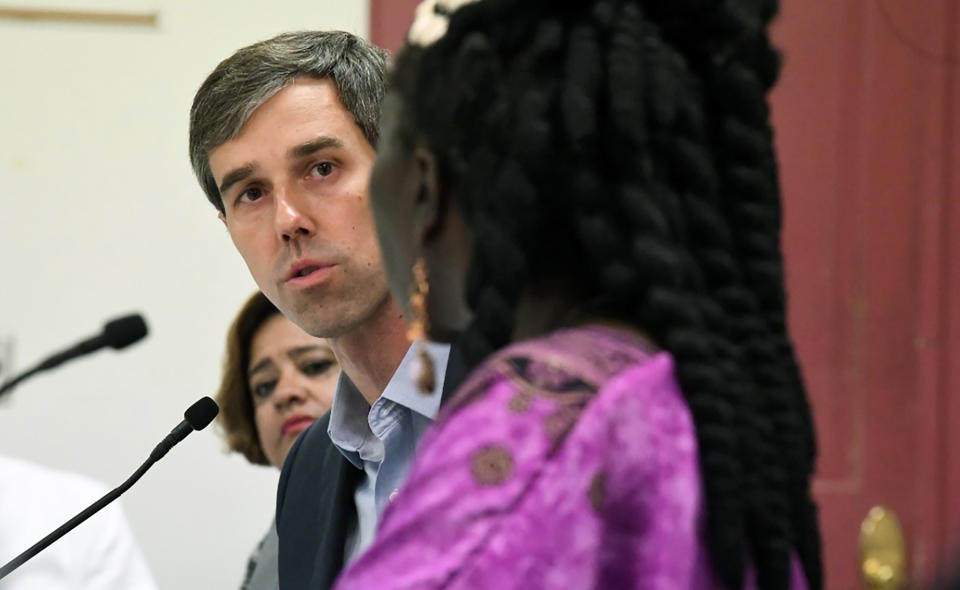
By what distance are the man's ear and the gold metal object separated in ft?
5.99

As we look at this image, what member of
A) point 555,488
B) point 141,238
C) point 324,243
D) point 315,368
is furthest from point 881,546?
point 555,488

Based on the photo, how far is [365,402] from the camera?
75.9 inches

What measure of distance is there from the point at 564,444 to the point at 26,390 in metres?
2.40

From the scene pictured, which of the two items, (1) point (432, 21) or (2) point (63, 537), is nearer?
(1) point (432, 21)

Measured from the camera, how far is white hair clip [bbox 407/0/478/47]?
3.42ft

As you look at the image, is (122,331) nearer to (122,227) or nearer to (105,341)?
(105,341)

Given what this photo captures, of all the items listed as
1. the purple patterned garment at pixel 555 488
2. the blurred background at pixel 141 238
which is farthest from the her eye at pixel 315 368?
the purple patterned garment at pixel 555 488

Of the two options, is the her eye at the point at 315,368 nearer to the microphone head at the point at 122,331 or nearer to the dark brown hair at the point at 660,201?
the microphone head at the point at 122,331

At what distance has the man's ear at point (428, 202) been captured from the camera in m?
1.04

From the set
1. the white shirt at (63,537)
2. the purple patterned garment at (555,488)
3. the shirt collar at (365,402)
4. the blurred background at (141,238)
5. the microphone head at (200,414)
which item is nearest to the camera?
the purple patterned garment at (555,488)

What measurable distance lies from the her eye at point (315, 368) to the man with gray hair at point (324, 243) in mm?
987

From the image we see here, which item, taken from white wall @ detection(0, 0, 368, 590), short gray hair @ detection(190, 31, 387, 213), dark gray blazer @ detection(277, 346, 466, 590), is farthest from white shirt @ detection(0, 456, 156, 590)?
white wall @ detection(0, 0, 368, 590)

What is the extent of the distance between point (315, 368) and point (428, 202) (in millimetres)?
1939

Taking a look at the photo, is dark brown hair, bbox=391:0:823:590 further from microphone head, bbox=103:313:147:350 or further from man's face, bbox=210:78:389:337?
man's face, bbox=210:78:389:337
